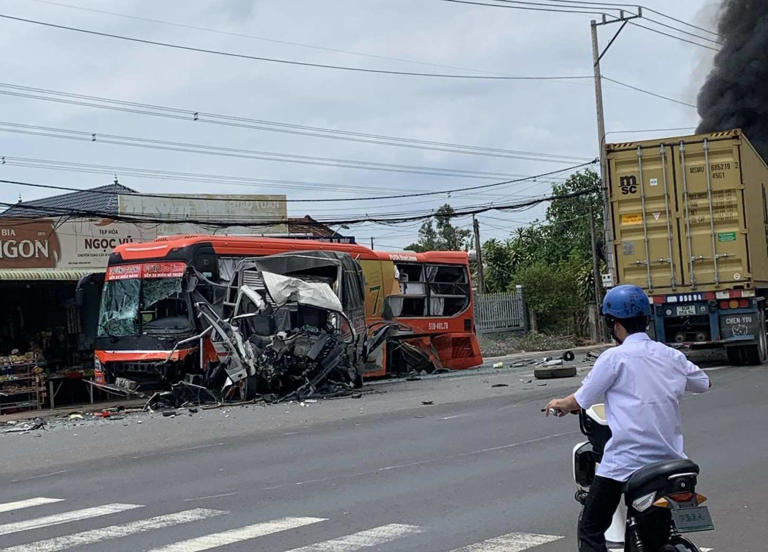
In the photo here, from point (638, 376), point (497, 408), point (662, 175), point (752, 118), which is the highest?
point (752, 118)

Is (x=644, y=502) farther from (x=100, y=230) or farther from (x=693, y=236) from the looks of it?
(x=100, y=230)

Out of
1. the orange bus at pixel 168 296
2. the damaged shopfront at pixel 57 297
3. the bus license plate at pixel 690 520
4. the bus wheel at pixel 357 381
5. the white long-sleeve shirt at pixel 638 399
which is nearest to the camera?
the bus license plate at pixel 690 520

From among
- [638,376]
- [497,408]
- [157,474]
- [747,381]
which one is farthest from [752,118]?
[638,376]

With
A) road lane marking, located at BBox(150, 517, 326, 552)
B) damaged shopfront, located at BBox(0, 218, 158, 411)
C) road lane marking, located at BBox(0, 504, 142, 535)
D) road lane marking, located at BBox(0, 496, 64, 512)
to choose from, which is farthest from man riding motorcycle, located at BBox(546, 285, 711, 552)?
damaged shopfront, located at BBox(0, 218, 158, 411)

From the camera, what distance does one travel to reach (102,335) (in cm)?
2025

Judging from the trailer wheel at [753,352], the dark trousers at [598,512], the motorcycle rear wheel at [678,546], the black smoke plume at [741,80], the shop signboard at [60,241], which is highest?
the black smoke plume at [741,80]

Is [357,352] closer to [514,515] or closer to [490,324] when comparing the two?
[514,515]

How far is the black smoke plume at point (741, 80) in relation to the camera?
27.6 metres

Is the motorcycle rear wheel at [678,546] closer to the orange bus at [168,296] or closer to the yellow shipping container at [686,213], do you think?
the orange bus at [168,296]

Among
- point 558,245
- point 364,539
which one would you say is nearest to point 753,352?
point 364,539

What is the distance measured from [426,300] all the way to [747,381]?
1048 centimetres

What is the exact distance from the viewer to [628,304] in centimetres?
473

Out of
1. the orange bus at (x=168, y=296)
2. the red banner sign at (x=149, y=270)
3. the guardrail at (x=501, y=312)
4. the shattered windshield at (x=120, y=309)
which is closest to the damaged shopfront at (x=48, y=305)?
the shattered windshield at (x=120, y=309)

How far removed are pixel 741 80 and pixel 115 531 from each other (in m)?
24.6
